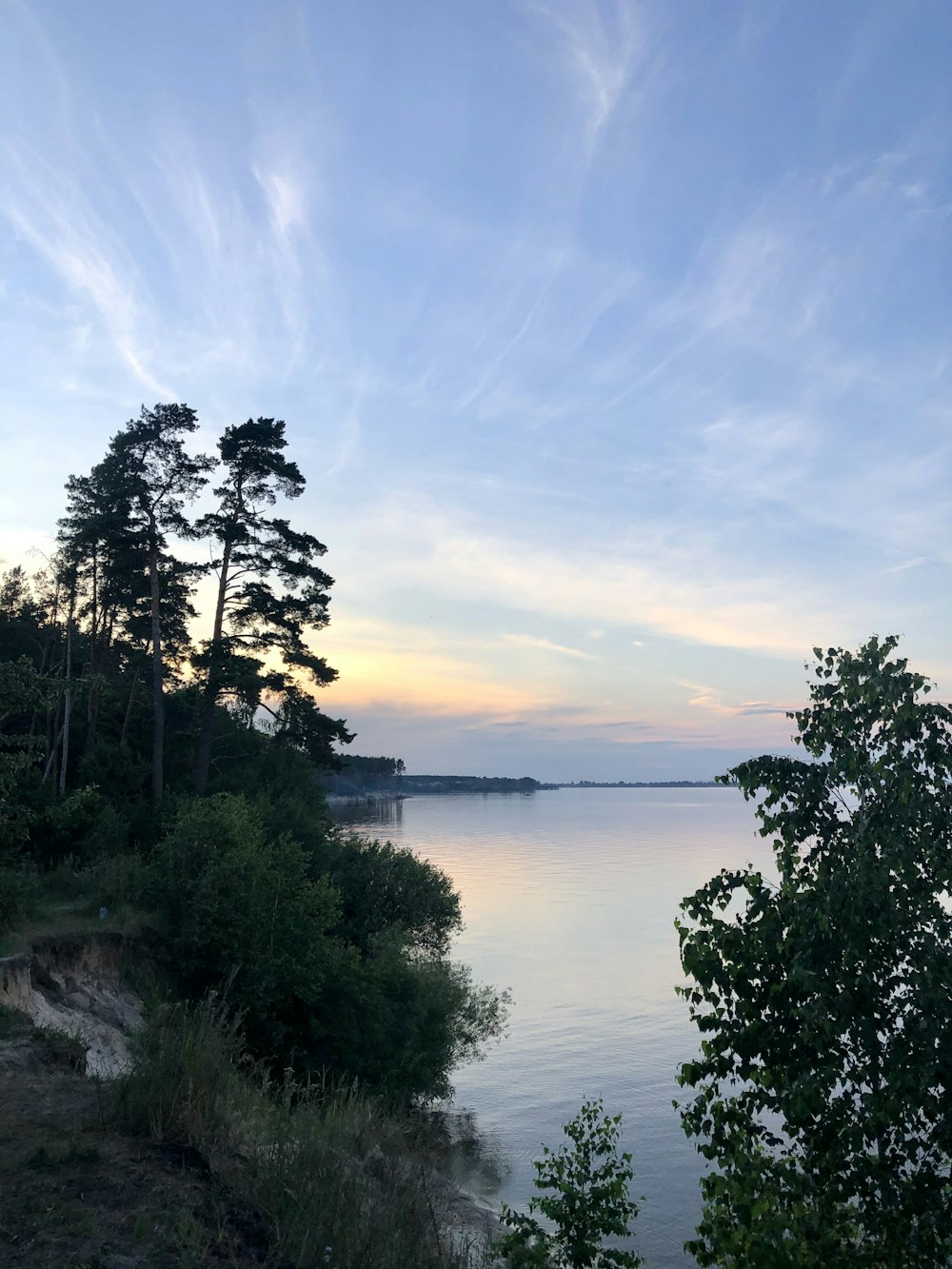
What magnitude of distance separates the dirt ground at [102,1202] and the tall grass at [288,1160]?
0.28 metres

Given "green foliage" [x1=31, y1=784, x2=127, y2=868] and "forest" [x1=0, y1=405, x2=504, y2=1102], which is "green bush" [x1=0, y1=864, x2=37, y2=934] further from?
"green foliage" [x1=31, y1=784, x2=127, y2=868]

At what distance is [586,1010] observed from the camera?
4528 centimetres

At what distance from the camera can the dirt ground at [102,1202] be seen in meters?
→ 7.42

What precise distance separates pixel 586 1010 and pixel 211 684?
2556cm

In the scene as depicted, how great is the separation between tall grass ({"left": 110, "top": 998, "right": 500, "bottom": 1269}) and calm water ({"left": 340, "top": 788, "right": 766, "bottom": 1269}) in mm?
13608

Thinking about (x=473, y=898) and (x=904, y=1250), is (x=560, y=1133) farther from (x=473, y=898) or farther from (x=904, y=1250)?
(x=473, y=898)

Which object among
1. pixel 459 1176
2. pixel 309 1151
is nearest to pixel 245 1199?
pixel 309 1151

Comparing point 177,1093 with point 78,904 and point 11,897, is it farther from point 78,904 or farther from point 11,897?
point 78,904

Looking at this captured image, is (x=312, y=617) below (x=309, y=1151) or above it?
above


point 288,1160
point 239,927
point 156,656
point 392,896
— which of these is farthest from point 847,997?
point 392,896

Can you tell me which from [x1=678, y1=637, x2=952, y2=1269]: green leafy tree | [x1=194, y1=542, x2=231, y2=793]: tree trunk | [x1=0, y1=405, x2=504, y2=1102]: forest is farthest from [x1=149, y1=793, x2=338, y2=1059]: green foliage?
[x1=678, y1=637, x2=952, y2=1269]: green leafy tree

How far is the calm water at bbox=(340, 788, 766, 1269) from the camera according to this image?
87.3ft

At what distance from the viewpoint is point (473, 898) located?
263 ft

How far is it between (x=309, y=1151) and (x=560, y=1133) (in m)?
23.3
